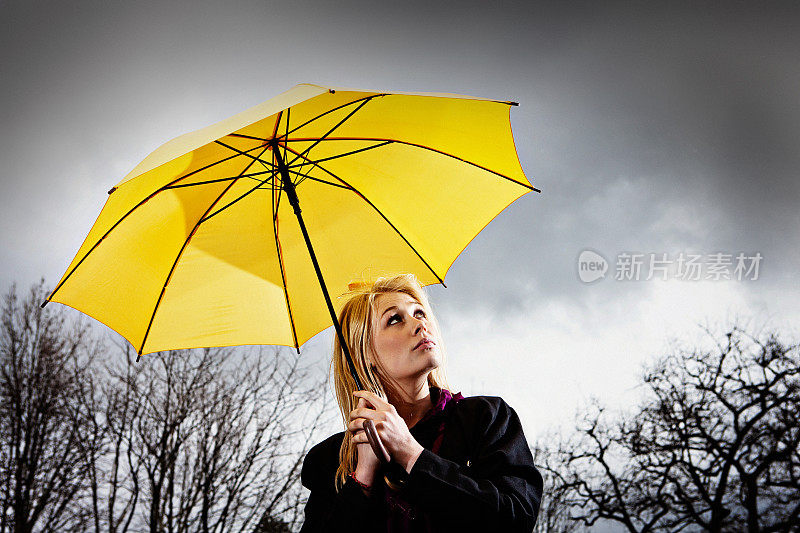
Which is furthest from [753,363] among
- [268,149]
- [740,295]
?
[268,149]

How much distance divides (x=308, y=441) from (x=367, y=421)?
786cm

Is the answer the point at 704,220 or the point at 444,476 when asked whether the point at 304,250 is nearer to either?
the point at 444,476

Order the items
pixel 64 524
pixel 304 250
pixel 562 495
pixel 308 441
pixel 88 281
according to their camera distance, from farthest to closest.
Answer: pixel 562 495, pixel 308 441, pixel 64 524, pixel 304 250, pixel 88 281

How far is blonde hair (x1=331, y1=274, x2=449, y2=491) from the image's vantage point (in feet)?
6.22

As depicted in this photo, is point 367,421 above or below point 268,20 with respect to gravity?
below

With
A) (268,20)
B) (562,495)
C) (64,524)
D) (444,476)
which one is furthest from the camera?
(562,495)

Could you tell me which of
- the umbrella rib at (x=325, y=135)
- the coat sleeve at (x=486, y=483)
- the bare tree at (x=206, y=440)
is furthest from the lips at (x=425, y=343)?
the bare tree at (x=206, y=440)

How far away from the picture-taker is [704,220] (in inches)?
530

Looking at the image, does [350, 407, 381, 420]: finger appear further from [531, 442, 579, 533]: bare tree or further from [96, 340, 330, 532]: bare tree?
[531, 442, 579, 533]: bare tree

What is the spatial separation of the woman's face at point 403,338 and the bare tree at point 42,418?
8083 millimetres

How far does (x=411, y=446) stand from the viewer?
1474 mm

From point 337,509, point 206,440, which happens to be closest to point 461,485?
point 337,509

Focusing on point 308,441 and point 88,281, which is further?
point 308,441

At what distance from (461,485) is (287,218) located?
1.24m
